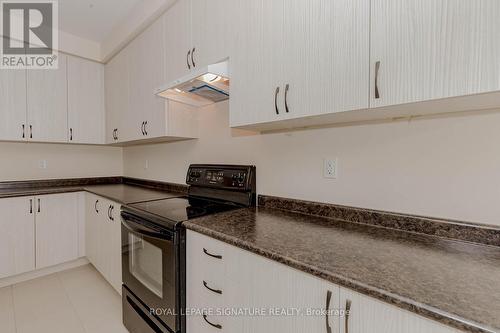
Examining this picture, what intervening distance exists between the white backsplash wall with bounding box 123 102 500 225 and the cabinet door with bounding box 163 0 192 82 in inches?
24.8

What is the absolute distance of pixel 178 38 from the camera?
179cm

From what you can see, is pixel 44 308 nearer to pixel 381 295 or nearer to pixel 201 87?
pixel 201 87

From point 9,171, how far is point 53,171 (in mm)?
372

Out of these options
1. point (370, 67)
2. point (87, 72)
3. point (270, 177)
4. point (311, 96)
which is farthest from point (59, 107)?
point (370, 67)

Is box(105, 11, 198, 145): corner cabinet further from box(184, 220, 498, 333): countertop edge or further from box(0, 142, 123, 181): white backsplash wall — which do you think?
box(184, 220, 498, 333): countertop edge

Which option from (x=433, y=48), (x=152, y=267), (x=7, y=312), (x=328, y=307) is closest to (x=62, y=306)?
(x=7, y=312)

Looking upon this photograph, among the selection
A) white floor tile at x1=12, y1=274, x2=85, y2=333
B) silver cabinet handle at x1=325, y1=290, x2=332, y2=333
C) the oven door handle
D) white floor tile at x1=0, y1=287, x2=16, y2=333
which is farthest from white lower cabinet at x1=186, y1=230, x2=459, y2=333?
white floor tile at x1=0, y1=287, x2=16, y2=333

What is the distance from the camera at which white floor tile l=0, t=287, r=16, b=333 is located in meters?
1.74

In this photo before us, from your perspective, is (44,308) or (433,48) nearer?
(433,48)

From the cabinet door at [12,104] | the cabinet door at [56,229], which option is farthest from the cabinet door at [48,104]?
the cabinet door at [56,229]

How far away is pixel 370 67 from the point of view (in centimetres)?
90

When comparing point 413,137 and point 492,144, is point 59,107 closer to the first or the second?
point 413,137

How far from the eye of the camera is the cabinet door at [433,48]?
0.70 m

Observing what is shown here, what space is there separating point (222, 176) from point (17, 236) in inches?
84.0
